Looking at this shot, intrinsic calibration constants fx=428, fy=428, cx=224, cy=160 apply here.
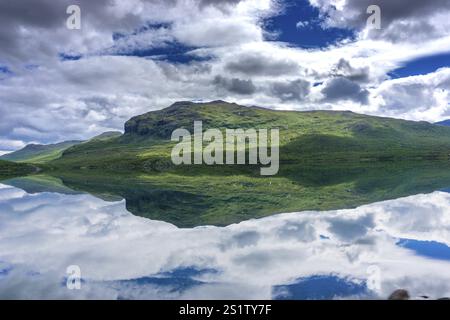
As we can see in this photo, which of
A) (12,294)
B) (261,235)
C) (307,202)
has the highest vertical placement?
(307,202)

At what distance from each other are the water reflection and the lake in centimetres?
7

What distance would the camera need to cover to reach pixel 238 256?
98.0ft

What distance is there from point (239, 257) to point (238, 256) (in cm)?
27

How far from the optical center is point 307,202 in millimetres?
63906

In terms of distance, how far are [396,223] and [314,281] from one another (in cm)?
2234

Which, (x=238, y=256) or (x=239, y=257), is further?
(x=238, y=256)

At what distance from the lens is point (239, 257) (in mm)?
29609

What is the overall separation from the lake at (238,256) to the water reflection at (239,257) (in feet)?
0.22

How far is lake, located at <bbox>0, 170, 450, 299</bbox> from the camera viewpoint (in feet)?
74.3

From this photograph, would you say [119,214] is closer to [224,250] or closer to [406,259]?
[224,250]

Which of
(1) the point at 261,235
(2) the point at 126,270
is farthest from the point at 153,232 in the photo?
(2) the point at 126,270

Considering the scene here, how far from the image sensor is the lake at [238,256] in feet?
74.3

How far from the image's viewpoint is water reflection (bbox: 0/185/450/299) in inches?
894

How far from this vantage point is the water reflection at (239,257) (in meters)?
22.7
